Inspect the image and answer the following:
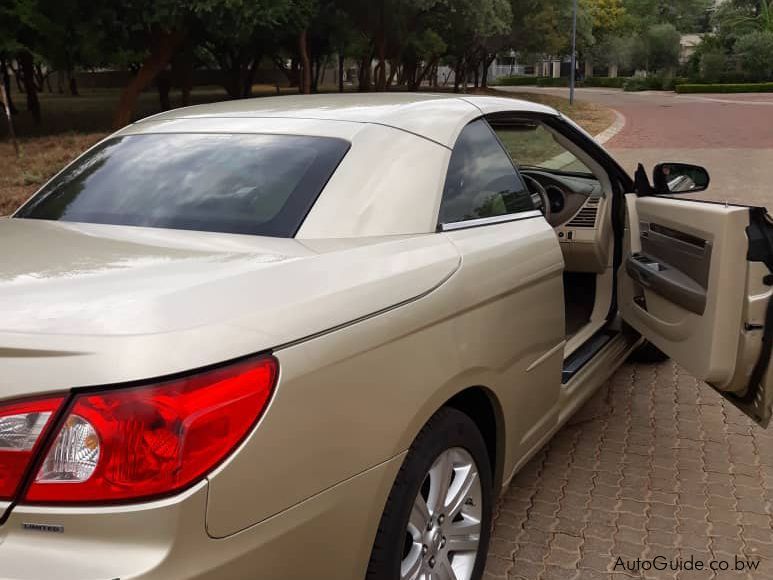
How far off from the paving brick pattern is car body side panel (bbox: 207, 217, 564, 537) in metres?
0.48

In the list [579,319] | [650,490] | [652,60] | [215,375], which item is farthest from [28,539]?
[652,60]

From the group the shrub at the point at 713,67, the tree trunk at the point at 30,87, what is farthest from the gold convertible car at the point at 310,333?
the shrub at the point at 713,67

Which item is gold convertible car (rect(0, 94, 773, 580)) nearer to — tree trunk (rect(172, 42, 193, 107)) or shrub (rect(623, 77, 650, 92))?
tree trunk (rect(172, 42, 193, 107))

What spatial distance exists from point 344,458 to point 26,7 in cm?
1960

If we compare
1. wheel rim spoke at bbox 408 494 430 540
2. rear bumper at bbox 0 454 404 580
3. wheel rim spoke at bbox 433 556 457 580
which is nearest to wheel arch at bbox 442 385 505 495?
wheel rim spoke at bbox 408 494 430 540

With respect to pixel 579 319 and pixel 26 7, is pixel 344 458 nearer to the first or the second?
pixel 579 319

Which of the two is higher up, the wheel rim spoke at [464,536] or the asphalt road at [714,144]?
the wheel rim spoke at [464,536]

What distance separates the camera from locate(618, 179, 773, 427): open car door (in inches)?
115

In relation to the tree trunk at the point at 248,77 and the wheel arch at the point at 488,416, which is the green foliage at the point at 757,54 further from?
the wheel arch at the point at 488,416

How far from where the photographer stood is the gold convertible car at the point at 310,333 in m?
1.51

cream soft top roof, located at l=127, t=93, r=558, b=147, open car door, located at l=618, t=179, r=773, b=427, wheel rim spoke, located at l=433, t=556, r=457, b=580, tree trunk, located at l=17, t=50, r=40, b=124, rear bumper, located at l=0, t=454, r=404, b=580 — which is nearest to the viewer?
rear bumper, located at l=0, t=454, r=404, b=580

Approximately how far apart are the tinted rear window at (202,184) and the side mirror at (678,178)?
6.37 feet

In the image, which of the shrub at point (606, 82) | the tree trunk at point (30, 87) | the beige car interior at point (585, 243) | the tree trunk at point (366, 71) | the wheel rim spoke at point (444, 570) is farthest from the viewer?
the shrub at point (606, 82)

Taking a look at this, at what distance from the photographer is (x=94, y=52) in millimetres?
20531
